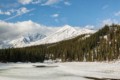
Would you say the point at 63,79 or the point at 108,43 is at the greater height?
the point at 108,43

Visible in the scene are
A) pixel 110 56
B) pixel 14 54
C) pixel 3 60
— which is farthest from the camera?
pixel 14 54

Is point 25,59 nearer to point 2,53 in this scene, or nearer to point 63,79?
point 2,53

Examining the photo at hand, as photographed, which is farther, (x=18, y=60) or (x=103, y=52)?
(x=18, y=60)

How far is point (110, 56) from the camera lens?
16050cm

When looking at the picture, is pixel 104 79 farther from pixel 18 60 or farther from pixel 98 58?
pixel 18 60

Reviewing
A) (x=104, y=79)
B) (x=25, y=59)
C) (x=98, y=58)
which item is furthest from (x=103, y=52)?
(x=104, y=79)

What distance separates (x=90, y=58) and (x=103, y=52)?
42.9ft

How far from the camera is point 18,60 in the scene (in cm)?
18700

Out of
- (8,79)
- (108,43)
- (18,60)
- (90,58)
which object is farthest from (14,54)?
(8,79)

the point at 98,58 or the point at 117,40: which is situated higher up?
the point at 117,40

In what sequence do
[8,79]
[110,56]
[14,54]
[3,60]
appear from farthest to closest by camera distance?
[14,54] < [3,60] < [110,56] < [8,79]

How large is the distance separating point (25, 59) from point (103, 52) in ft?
182

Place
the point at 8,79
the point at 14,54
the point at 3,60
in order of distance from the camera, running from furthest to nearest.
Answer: the point at 14,54 → the point at 3,60 → the point at 8,79

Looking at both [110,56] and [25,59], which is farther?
[25,59]
